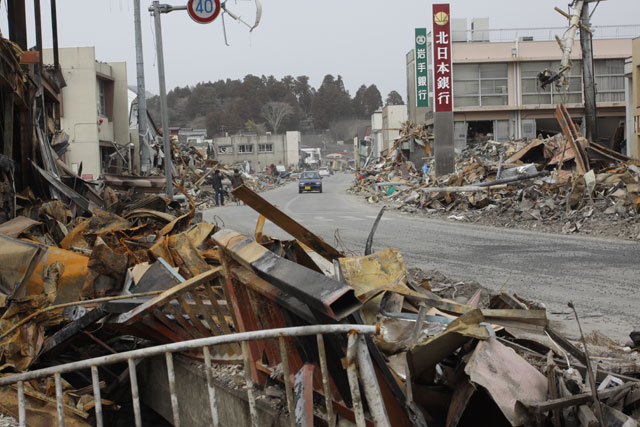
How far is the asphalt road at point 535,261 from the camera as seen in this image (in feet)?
25.5

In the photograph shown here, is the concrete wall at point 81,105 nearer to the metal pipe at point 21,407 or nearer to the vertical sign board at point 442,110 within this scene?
the vertical sign board at point 442,110

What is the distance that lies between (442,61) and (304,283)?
3076 centimetres

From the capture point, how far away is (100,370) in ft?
19.1

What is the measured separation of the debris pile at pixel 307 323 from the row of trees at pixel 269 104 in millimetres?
135884

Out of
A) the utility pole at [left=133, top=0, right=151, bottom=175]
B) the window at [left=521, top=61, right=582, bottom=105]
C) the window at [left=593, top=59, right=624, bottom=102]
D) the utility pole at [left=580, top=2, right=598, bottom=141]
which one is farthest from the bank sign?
the utility pole at [left=133, top=0, right=151, bottom=175]

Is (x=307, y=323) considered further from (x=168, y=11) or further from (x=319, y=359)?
(x=168, y=11)

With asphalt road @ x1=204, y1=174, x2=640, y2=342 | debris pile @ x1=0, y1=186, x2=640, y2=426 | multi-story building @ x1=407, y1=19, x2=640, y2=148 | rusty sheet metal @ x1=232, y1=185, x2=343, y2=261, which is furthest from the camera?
multi-story building @ x1=407, y1=19, x2=640, y2=148

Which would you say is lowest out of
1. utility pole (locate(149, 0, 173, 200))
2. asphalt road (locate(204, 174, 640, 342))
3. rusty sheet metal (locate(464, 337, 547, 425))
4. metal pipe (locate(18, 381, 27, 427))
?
asphalt road (locate(204, 174, 640, 342))

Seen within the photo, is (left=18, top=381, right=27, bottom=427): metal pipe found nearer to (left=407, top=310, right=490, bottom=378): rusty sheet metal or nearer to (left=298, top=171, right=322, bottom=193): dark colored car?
(left=407, top=310, right=490, bottom=378): rusty sheet metal

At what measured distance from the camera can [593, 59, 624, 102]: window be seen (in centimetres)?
4234

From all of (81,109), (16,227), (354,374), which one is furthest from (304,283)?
(81,109)

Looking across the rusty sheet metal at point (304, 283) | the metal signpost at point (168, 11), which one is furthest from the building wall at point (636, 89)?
→ the rusty sheet metal at point (304, 283)

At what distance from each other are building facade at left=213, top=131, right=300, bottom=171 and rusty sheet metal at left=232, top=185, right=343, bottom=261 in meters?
91.6

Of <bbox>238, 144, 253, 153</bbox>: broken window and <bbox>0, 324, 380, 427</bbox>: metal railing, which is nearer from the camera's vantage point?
<bbox>0, 324, 380, 427</bbox>: metal railing
